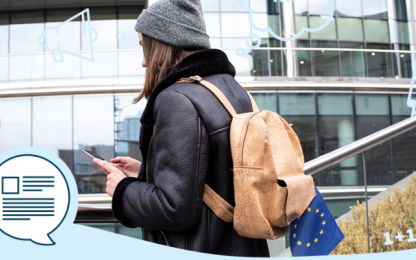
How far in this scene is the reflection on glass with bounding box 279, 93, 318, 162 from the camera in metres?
11.1

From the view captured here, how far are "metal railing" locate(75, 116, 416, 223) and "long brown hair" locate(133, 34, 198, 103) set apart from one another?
0.62 m

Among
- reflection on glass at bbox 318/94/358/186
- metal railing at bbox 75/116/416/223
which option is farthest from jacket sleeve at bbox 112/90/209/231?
reflection on glass at bbox 318/94/358/186

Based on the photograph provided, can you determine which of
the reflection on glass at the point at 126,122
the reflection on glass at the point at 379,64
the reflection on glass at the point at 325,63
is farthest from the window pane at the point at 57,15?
the reflection on glass at the point at 379,64

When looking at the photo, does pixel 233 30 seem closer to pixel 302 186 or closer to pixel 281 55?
pixel 281 55

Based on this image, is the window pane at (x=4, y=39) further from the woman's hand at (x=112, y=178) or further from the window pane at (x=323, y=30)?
the woman's hand at (x=112, y=178)

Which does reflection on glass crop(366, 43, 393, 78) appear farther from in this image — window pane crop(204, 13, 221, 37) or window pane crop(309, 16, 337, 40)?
window pane crop(204, 13, 221, 37)

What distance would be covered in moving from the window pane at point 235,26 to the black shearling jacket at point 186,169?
11.8 m

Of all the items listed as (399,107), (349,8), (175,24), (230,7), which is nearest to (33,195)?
(175,24)

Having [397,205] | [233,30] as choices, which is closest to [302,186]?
[397,205]

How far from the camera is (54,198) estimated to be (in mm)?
949

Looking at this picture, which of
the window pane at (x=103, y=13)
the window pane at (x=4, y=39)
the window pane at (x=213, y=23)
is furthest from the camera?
the window pane at (x=103, y=13)

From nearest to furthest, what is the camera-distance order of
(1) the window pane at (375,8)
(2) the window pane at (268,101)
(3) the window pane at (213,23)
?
1. (2) the window pane at (268,101)
2. (3) the window pane at (213,23)
3. (1) the window pane at (375,8)

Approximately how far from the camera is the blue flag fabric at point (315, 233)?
1.13m

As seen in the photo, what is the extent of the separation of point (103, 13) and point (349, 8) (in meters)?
10.5
